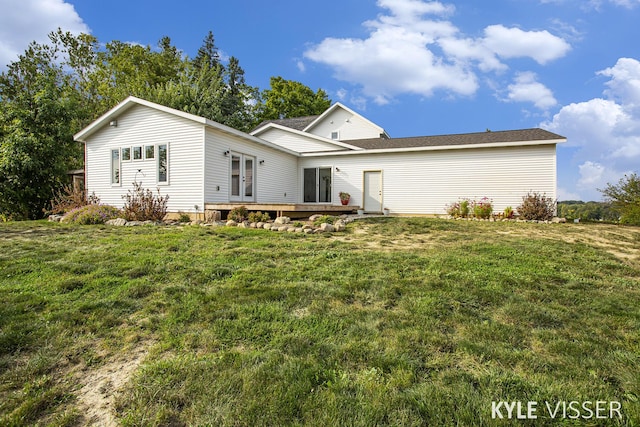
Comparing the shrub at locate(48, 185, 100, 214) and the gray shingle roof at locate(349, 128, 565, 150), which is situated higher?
the gray shingle roof at locate(349, 128, 565, 150)

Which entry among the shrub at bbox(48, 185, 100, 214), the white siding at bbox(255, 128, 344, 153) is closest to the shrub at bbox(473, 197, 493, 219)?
the white siding at bbox(255, 128, 344, 153)

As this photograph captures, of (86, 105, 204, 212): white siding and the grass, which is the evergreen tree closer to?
(86, 105, 204, 212): white siding

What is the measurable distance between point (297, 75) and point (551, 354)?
3108 cm

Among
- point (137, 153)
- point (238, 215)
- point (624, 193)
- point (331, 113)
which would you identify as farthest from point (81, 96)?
point (624, 193)

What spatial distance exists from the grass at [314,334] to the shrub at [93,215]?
429cm

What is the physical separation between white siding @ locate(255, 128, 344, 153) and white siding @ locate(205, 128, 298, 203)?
1.08m

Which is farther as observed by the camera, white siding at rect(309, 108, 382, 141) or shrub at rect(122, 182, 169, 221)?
white siding at rect(309, 108, 382, 141)

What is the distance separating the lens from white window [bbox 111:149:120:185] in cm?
1140

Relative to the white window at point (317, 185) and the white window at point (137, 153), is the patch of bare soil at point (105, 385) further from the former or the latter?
the white window at point (317, 185)

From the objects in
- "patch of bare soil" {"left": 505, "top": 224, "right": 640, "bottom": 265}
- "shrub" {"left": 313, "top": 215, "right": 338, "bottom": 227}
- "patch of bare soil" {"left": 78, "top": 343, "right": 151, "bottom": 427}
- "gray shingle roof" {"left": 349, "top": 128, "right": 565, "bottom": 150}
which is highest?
"gray shingle roof" {"left": 349, "top": 128, "right": 565, "bottom": 150}

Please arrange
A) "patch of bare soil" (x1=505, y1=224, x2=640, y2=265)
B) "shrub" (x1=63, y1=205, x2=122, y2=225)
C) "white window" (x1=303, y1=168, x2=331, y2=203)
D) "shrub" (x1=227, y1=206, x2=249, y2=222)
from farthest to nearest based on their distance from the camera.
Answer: "white window" (x1=303, y1=168, x2=331, y2=203) < "shrub" (x1=63, y1=205, x2=122, y2=225) < "shrub" (x1=227, y1=206, x2=249, y2=222) < "patch of bare soil" (x1=505, y1=224, x2=640, y2=265)

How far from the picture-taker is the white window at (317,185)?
1423 centimetres

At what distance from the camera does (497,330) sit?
246cm

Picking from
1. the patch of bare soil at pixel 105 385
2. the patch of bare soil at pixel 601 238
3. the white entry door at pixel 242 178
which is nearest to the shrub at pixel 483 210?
the patch of bare soil at pixel 601 238
